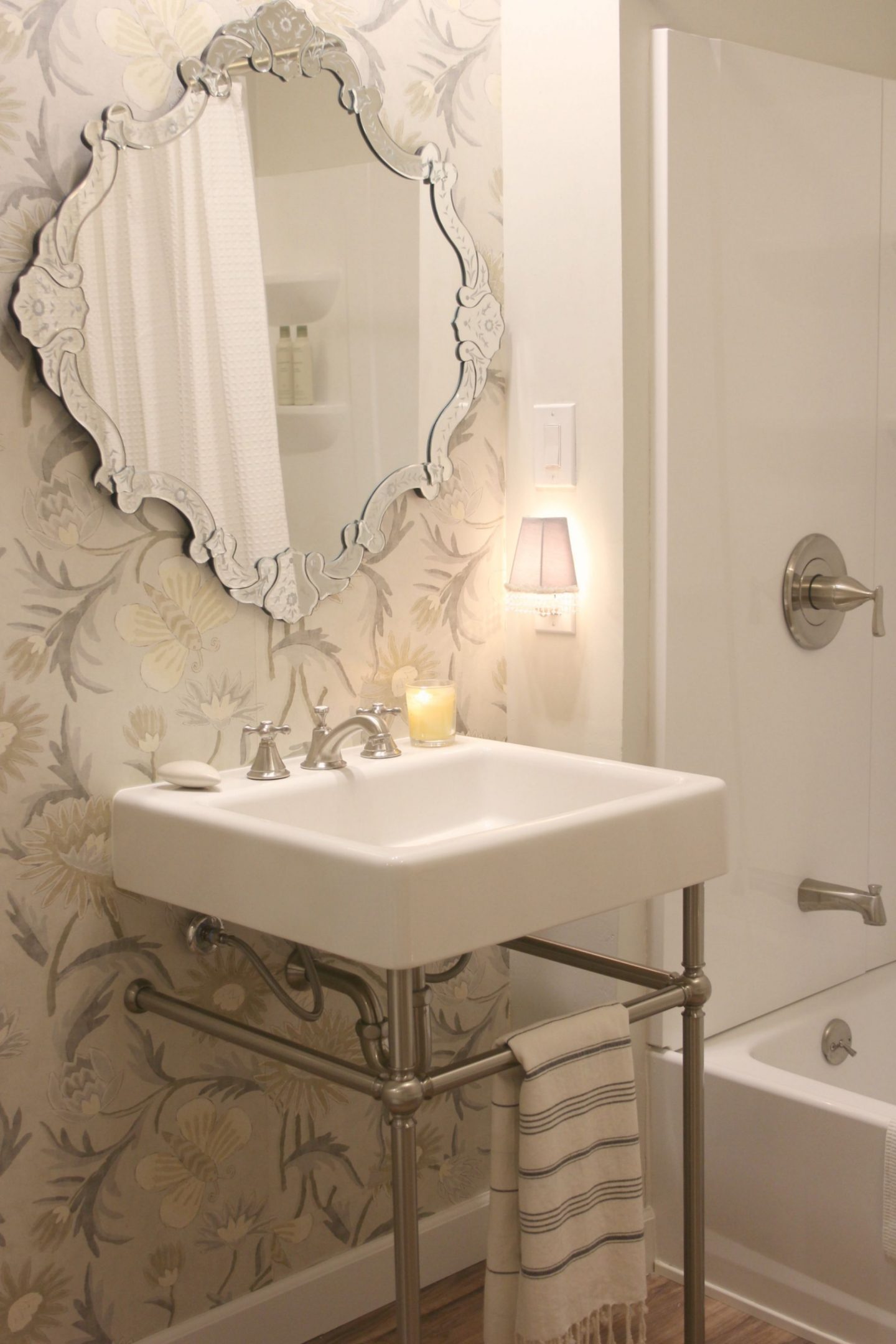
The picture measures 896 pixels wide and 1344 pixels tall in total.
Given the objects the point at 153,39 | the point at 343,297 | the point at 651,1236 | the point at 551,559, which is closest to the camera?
the point at 153,39

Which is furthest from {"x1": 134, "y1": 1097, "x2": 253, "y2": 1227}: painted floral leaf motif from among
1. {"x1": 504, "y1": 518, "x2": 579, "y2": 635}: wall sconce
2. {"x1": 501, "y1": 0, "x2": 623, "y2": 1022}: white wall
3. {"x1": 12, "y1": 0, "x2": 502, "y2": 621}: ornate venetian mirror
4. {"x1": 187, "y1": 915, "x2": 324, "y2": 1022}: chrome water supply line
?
{"x1": 504, "y1": 518, "x2": 579, "y2": 635}: wall sconce

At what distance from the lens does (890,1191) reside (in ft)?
6.14

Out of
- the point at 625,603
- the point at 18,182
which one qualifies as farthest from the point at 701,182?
the point at 18,182

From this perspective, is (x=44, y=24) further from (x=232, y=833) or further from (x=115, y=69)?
(x=232, y=833)

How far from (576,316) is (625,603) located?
441 mm

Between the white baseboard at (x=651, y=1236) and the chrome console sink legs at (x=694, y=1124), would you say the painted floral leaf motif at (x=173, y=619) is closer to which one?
the chrome console sink legs at (x=694, y=1124)

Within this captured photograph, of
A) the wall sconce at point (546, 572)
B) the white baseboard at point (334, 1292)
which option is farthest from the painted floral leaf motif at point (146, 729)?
the white baseboard at point (334, 1292)

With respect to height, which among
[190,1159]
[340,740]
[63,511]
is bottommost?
[190,1159]

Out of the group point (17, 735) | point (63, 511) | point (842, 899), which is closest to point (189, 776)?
point (17, 735)

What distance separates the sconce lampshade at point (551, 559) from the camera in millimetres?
2080

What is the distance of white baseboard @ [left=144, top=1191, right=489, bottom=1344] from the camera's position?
6.37ft

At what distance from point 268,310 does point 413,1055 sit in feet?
3.31

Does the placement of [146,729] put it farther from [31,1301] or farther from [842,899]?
[842,899]

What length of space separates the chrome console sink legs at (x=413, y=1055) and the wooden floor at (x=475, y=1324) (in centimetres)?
17
